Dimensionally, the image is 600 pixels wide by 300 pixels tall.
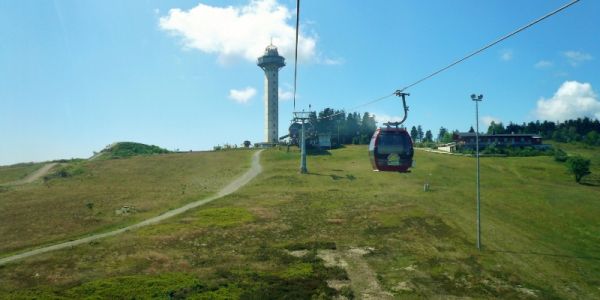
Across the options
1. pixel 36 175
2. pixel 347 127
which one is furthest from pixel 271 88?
pixel 36 175

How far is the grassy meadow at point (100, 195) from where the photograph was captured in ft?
157

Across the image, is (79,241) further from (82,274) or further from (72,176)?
(72,176)

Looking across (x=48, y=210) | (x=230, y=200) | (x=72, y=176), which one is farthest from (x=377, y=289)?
(x=72, y=176)

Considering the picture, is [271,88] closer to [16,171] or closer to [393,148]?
[16,171]

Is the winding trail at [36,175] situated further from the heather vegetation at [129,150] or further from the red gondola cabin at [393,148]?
the red gondola cabin at [393,148]

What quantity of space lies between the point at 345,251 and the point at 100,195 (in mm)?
44048

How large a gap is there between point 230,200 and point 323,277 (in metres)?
30.7

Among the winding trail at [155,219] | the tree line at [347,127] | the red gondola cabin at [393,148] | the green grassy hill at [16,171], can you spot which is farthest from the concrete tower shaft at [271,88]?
the red gondola cabin at [393,148]

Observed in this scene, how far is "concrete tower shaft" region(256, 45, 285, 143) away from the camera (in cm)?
17125

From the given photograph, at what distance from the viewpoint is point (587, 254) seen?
46375 mm

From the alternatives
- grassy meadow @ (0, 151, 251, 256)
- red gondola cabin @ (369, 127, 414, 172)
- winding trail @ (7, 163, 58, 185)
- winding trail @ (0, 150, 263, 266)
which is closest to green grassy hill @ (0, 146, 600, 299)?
winding trail @ (0, 150, 263, 266)

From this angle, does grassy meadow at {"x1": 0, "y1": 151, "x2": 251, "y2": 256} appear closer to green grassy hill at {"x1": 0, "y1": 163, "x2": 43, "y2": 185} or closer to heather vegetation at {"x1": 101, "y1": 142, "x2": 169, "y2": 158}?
green grassy hill at {"x1": 0, "y1": 163, "x2": 43, "y2": 185}

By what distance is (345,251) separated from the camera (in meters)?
42.3

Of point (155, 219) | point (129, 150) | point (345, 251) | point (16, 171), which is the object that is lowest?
point (345, 251)
